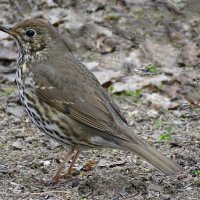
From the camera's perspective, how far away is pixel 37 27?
20.9 feet

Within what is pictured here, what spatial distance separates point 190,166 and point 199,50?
131 inches

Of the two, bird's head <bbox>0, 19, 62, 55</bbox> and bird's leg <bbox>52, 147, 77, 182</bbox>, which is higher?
bird's head <bbox>0, 19, 62, 55</bbox>

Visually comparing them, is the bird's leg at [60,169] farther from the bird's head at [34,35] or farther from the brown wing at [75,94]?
the bird's head at [34,35]

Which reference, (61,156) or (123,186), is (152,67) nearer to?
(61,156)

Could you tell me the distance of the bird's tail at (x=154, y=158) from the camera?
5766mm

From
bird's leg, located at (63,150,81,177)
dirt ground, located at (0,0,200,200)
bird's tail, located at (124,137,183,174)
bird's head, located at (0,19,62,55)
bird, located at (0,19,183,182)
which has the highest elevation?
bird's head, located at (0,19,62,55)

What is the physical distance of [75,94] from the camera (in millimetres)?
6207

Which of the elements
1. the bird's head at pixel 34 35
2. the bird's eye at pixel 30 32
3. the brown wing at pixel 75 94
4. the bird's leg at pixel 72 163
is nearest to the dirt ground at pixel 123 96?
the bird's leg at pixel 72 163

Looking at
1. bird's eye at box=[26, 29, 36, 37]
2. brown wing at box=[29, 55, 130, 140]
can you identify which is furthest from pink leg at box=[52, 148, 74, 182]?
bird's eye at box=[26, 29, 36, 37]

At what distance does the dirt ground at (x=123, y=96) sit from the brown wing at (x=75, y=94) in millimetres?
556

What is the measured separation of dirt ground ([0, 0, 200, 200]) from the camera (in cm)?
605

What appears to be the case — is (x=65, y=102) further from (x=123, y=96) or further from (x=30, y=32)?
(x=123, y=96)

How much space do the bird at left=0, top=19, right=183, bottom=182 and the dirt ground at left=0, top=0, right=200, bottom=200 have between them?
31 cm

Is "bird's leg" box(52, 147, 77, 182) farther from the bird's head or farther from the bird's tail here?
the bird's head
